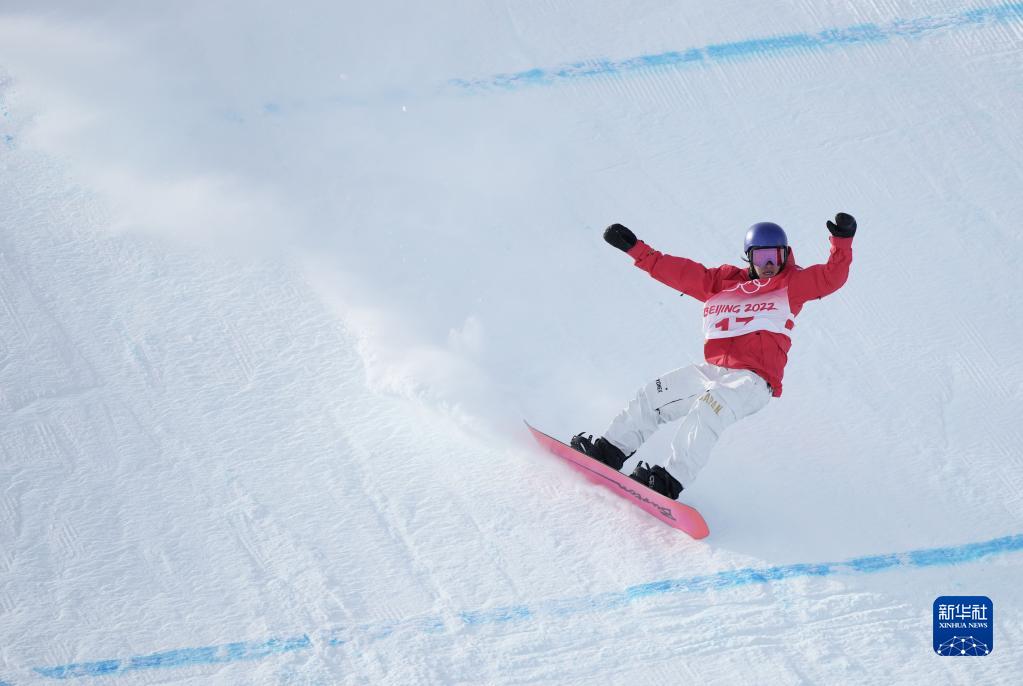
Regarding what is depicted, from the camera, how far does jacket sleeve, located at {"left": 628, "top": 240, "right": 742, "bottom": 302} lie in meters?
4.38

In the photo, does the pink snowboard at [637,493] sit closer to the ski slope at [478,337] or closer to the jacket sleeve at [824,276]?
the ski slope at [478,337]

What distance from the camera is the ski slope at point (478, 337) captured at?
3.79 metres

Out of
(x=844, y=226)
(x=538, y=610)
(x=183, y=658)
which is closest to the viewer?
(x=183, y=658)

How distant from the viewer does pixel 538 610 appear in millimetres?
3807

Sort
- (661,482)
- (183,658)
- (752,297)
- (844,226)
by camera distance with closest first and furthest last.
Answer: (183,658)
(661,482)
(844,226)
(752,297)

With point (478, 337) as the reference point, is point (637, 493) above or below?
above

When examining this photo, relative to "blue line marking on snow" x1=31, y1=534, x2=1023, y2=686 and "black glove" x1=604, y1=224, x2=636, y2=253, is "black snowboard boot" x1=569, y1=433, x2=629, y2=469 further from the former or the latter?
"black glove" x1=604, y1=224, x2=636, y2=253

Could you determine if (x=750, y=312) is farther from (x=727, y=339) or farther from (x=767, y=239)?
(x=767, y=239)

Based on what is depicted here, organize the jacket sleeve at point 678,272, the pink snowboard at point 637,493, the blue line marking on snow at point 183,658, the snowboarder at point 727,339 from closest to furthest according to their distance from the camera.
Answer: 1. the blue line marking on snow at point 183,658
2. the pink snowboard at point 637,493
3. the snowboarder at point 727,339
4. the jacket sleeve at point 678,272

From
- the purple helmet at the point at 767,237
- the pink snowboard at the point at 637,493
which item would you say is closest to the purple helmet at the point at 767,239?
the purple helmet at the point at 767,237

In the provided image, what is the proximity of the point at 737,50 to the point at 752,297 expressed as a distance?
273 centimetres

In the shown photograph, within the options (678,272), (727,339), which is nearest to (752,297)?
(727,339)

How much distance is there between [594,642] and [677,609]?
0.31 metres

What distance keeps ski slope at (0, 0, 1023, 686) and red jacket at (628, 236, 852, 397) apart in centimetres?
49
